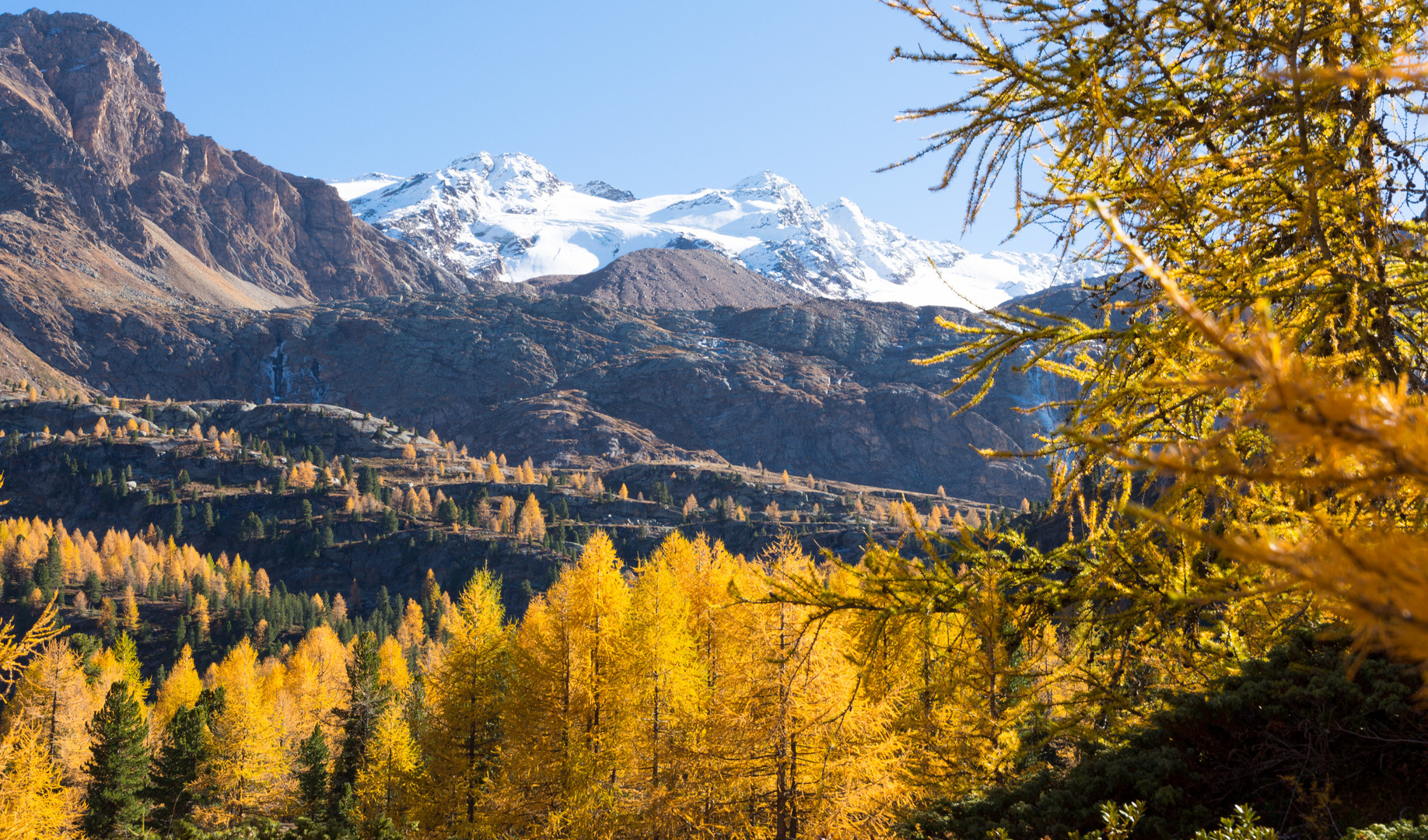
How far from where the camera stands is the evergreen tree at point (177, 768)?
31.0 m

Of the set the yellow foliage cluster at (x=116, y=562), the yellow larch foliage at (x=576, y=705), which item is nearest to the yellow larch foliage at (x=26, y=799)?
the yellow larch foliage at (x=576, y=705)

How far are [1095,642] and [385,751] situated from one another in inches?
1101

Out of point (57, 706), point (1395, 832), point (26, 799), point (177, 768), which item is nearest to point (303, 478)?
point (57, 706)

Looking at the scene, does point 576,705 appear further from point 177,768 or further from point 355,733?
point 177,768

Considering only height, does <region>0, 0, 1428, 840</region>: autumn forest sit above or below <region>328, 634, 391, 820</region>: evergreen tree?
above

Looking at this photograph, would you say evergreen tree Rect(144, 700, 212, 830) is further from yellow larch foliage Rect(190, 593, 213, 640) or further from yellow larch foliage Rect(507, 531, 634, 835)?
yellow larch foliage Rect(190, 593, 213, 640)

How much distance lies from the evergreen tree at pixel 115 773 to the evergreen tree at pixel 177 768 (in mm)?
2268

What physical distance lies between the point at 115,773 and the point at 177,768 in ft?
13.4

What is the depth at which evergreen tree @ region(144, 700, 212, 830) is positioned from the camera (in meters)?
31.0

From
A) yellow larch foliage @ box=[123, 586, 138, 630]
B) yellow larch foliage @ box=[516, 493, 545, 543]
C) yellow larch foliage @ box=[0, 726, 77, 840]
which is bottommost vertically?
yellow larch foliage @ box=[123, 586, 138, 630]

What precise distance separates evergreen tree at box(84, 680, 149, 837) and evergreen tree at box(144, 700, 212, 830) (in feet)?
7.44

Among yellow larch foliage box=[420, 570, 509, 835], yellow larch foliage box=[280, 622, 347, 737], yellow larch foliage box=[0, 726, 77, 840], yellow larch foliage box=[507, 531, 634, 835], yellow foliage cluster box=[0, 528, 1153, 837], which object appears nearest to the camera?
yellow foliage cluster box=[0, 528, 1153, 837]

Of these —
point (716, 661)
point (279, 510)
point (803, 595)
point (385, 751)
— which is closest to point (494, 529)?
point (279, 510)

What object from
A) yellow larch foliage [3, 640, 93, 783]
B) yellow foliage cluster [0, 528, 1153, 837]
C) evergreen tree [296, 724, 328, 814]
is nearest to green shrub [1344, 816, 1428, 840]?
yellow foliage cluster [0, 528, 1153, 837]
